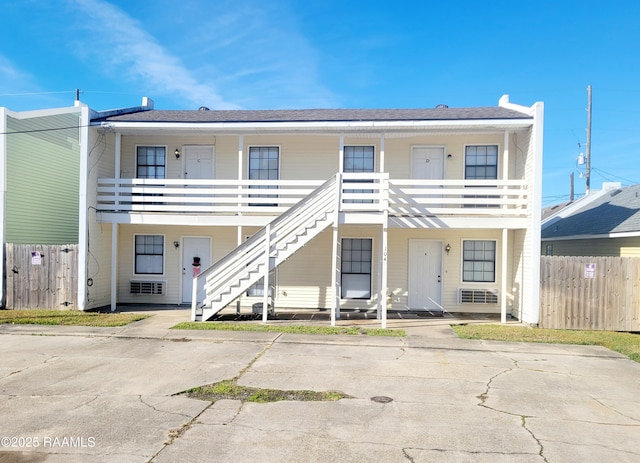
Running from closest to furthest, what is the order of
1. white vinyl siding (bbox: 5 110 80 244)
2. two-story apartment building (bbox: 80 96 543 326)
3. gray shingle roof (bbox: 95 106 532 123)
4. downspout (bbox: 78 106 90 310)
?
two-story apartment building (bbox: 80 96 543 326), downspout (bbox: 78 106 90 310), gray shingle roof (bbox: 95 106 532 123), white vinyl siding (bbox: 5 110 80 244)

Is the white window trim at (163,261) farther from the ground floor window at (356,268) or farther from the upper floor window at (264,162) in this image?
the ground floor window at (356,268)

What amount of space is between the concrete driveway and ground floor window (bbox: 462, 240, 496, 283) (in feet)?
13.4

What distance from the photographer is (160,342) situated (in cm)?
888

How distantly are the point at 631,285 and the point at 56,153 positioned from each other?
Answer: 56.8 feet

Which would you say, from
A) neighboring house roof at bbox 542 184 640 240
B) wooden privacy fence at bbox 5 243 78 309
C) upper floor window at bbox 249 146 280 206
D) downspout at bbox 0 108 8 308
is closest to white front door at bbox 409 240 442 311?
upper floor window at bbox 249 146 280 206

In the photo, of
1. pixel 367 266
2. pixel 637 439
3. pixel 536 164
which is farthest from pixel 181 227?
pixel 637 439

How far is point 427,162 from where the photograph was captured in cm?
1316

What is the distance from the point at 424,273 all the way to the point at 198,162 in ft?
26.1

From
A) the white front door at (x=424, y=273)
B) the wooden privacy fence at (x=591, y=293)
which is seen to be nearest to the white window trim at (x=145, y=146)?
the white front door at (x=424, y=273)

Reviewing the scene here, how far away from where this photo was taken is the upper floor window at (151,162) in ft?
45.3

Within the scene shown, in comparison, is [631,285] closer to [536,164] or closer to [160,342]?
[536,164]

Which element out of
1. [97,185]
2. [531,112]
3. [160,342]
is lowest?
[160,342]

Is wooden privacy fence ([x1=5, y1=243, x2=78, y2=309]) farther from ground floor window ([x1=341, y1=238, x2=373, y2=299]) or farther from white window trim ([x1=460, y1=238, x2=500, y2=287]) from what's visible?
white window trim ([x1=460, y1=238, x2=500, y2=287])

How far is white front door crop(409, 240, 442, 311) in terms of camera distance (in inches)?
520
